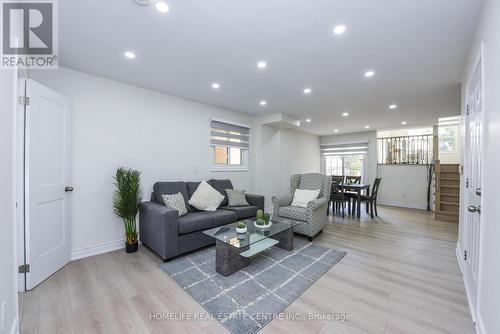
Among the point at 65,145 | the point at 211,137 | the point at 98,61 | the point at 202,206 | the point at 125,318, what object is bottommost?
the point at 125,318

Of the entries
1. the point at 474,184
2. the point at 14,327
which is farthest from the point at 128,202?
the point at 474,184

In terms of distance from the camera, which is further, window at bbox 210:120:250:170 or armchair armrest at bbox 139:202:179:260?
window at bbox 210:120:250:170

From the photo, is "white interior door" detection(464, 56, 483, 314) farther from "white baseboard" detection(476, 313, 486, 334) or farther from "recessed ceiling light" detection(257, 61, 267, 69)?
"recessed ceiling light" detection(257, 61, 267, 69)

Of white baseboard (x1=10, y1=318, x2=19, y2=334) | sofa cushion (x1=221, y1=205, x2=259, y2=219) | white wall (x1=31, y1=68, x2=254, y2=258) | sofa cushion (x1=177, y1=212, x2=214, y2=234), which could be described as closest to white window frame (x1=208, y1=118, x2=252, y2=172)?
white wall (x1=31, y1=68, x2=254, y2=258)

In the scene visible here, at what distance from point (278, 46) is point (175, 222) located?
242 centimetres

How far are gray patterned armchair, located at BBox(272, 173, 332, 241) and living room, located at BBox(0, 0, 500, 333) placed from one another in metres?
0.03

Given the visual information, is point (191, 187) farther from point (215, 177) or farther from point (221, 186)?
point (215, 177)

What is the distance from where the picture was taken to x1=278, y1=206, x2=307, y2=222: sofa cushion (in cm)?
343

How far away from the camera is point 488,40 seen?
4.84ft

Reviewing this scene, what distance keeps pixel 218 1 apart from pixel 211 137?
113 inches

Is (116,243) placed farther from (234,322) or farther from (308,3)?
(308,3)

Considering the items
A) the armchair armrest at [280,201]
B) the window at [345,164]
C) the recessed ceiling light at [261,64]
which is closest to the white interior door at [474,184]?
the recessed ceiling light at [261,64]

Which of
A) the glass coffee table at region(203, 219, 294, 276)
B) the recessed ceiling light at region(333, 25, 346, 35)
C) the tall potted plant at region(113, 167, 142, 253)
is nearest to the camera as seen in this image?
the recessed ceiling light at region(333, 25, 346, 35)

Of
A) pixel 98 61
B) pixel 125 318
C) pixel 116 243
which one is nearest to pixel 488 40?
pixel 125 318
